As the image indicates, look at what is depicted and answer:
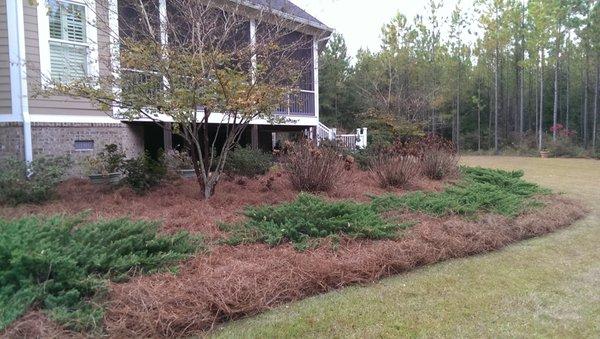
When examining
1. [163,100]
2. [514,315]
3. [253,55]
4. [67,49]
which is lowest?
[514,315]

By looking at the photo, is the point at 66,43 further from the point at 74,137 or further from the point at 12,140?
the point at 12,140

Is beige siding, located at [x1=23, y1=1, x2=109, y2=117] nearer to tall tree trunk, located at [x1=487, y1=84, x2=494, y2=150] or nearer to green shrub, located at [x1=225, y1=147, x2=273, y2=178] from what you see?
green shrub, located at [x1=225, y1=147, x2=273, y2=178]

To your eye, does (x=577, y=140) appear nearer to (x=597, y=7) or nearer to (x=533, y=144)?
(x=533, y=144)

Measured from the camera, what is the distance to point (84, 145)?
1003 centimetres

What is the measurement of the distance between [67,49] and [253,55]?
471 centimetres

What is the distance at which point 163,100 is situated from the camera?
6781 mm

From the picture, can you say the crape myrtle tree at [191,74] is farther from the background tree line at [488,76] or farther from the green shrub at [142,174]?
the background tree line at [488,76]

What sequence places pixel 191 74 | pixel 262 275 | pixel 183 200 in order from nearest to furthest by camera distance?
pixel 262 275
pixel 191 74
pixel 183 200

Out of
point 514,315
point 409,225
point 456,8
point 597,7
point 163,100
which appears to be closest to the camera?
point 514,315

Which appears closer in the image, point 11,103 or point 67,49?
point 11,103

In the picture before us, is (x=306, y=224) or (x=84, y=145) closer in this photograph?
(x=306, y=224)

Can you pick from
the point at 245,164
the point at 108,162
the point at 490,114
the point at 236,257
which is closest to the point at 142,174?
the point at 108,162

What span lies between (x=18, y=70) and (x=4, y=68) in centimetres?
32

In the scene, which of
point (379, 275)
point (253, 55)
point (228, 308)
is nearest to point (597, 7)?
point (253, 55)
